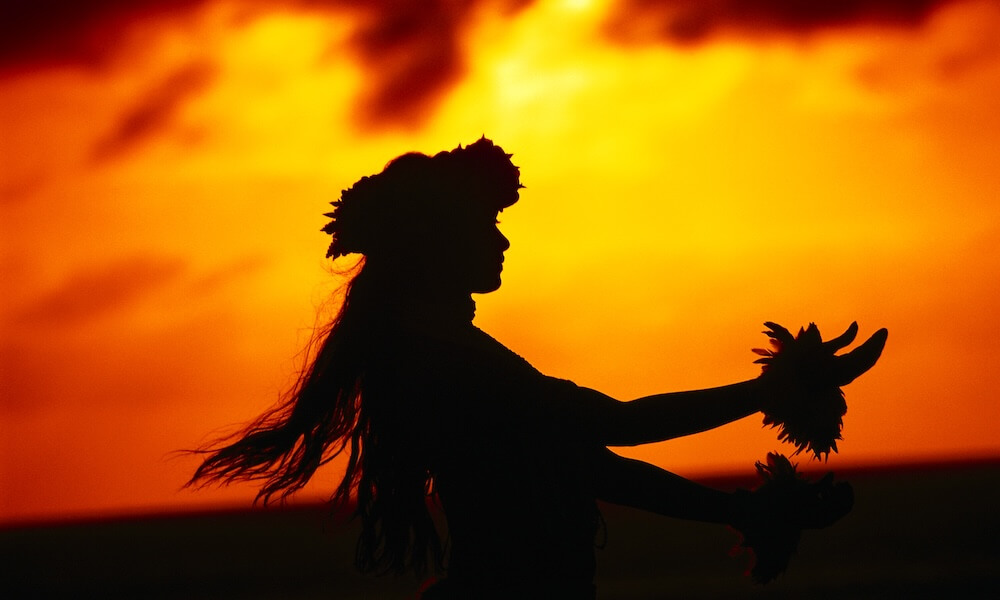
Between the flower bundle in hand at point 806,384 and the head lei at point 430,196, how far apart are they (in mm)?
952

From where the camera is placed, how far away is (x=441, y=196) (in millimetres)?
4121

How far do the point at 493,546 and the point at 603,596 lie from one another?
54.4 feet

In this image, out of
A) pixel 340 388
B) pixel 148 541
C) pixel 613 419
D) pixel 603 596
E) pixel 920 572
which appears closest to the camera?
pixel 613 419

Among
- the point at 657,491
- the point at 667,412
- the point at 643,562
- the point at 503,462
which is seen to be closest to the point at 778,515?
the point at 657,491

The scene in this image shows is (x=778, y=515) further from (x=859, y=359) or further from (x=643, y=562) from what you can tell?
(x=643, y=562)

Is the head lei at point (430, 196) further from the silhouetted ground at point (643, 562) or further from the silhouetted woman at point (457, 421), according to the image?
the silhouetted ground at point (643, 562)

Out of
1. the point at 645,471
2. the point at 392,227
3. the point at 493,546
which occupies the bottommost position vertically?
the point at 493,546

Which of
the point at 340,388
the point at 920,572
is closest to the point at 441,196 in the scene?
the point at 340,388

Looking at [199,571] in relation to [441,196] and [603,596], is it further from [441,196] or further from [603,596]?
[441,196]

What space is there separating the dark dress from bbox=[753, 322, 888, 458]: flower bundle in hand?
1.77 feet

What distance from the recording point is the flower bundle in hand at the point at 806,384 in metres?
3.73

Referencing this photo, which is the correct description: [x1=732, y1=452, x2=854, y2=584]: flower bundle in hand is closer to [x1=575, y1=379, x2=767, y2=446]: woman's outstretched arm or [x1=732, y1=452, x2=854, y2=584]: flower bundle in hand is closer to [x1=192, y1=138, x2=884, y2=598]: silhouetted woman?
[x1=192, y1=138, x2=884, y2=598]: silhouetted woman

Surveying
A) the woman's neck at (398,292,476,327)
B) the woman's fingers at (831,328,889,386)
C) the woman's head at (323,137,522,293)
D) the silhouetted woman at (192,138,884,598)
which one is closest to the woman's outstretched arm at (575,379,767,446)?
the silhouetted woman at (192,138,884,598)

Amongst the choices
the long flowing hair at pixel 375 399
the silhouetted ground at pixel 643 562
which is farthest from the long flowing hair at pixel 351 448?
the silhouetted ground at pixel 643 562
